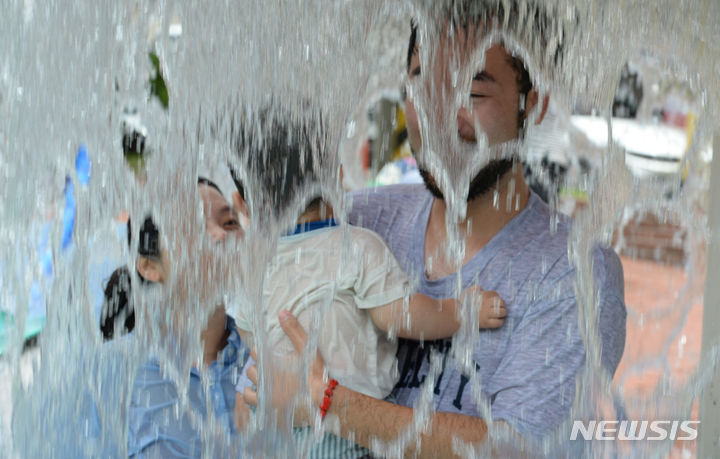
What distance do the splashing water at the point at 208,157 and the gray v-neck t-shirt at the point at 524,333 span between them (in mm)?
33

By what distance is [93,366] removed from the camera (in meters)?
2.22

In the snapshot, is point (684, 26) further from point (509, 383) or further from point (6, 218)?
point (6, 218)

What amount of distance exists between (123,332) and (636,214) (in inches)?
200

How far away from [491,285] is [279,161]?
0.69m

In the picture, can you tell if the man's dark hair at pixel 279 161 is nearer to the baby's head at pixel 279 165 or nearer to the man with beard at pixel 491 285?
the baby's head at pixel 279 165

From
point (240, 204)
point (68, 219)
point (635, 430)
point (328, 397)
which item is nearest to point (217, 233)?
point (240, 204)

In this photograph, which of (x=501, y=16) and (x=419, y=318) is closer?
(x=419, y=318)

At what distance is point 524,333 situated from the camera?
6.20ft

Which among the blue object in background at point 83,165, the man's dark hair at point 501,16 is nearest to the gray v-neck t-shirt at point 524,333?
the man's dark hair at point 501,16

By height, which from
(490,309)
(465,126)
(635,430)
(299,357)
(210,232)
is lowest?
(635,430)

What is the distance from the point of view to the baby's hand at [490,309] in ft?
6.28

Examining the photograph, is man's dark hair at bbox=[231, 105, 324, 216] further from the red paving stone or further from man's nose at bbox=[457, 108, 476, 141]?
the red paving stone

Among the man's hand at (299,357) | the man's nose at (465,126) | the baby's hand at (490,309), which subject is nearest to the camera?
the man's hand at (299,357)

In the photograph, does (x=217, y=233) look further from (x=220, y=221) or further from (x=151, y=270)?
(x=151, y=270)
